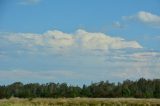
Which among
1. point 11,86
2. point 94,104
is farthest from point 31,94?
point 94,104

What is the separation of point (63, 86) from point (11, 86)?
8.81 m

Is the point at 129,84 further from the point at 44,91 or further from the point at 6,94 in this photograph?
the point at 6,94

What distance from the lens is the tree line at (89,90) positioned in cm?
8019

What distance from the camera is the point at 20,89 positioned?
87688mm

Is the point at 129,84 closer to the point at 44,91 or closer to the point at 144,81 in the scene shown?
the point at 144,81

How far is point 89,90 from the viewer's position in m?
83.9

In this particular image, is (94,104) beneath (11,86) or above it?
beneath

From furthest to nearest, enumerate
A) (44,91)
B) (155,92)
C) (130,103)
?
1. (44,91)
2. (155,92)
3. (130,103)

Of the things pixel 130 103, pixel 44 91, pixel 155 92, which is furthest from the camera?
pixel 44 91

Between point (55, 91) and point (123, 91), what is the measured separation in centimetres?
1109

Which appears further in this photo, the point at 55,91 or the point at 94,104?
the point at 55,91

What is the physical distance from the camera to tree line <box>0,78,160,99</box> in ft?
263

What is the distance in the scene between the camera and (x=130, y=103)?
154 ft

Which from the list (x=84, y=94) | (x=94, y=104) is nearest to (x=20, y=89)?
(x=84, y=94)
